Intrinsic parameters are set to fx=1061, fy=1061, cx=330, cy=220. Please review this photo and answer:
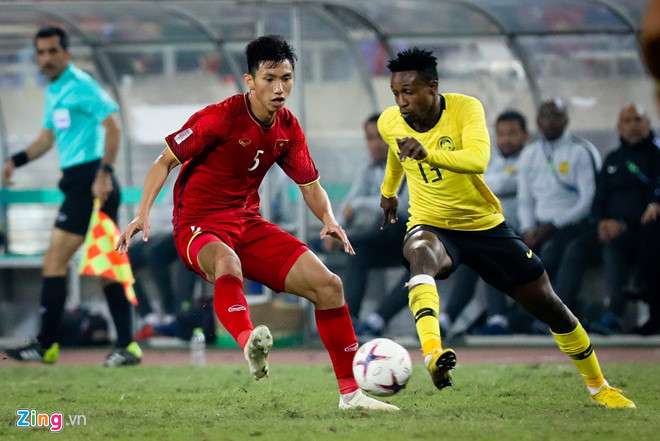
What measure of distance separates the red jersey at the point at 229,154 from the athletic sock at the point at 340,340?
33.5 inches

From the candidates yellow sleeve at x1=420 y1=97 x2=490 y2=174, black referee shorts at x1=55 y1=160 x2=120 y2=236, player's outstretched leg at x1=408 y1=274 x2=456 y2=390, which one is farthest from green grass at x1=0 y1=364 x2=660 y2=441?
yellow sleeve at x1=420 y1=97 x2=490 y2=174

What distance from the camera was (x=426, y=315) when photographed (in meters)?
5.52

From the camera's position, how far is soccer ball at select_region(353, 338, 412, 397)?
215 inches

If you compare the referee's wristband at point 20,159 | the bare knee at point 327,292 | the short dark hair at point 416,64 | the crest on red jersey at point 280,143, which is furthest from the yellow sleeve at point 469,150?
the referee's wristband at point 20,159

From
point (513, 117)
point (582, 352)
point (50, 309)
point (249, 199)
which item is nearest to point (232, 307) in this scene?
point (249, 199)

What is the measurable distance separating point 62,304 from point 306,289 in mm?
3786

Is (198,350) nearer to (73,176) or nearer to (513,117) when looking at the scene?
(73,176)

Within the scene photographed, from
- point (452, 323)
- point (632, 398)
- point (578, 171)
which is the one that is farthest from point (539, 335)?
point (632, 398)

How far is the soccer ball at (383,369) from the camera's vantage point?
5.46m

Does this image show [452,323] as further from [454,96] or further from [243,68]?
[454,96]

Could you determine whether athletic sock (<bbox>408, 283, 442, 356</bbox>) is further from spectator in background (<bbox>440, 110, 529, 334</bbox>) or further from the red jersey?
spectator in background (<bbox>440, 110, 529, 334</bbox>)

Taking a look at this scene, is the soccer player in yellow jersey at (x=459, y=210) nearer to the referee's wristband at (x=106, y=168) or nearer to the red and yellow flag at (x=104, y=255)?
the referee's wristband at (x=106, y=168)

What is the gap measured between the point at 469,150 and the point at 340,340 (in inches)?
51.3

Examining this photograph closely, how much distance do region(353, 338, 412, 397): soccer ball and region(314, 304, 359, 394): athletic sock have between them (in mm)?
462
